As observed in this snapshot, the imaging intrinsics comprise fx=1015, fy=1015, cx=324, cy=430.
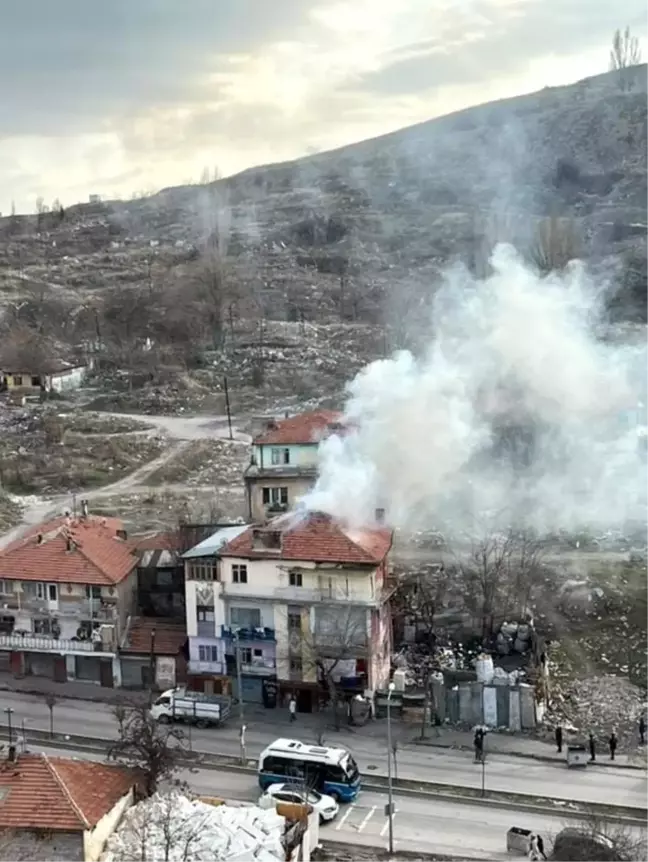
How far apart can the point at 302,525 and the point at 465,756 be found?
813 cm

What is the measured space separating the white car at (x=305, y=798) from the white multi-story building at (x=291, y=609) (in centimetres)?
561

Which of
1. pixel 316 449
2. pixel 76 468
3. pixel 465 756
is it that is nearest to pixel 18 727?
pixel 465 756

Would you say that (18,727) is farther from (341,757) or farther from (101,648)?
(341,757)

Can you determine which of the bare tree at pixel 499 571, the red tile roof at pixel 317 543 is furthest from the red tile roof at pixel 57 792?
the bare tree at pixel 499 571

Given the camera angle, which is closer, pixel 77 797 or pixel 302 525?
pixel 77 797

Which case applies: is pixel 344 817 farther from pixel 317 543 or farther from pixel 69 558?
pixel 69 558

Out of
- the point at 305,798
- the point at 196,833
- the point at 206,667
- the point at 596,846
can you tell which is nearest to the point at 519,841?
the point at 596,846

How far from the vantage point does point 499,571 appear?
3681cm

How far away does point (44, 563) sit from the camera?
31234 millimetres

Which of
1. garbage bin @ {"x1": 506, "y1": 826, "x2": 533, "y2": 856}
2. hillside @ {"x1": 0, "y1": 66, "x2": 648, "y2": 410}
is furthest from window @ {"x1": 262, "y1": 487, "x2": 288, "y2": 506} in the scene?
hillside @ {"x1": 0, "y1": 66, "x2": 648, "y2": 410}

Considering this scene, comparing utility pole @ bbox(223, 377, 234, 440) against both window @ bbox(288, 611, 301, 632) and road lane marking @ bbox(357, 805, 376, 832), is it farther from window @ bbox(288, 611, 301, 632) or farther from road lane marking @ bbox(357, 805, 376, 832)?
road lane marking @ bbox(357, 805, 376, 832)

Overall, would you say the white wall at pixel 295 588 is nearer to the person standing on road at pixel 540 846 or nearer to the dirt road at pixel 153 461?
the person standing on road at pixel 540 846

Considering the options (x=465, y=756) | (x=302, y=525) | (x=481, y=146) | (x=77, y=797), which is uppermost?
(x=481, y=146)

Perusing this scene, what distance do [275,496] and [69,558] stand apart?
403 inches
